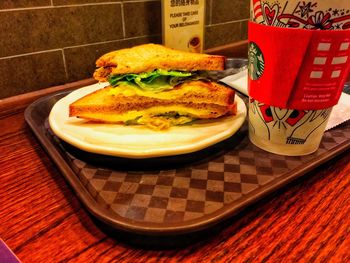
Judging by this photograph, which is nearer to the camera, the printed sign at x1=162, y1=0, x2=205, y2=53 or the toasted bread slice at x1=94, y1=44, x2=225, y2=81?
the toasted bread slice at x1=94, y1=44, x2=225, y2=81

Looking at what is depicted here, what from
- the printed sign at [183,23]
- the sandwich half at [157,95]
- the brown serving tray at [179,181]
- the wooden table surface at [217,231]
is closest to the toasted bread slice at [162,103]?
the sandwich half at [157,95]

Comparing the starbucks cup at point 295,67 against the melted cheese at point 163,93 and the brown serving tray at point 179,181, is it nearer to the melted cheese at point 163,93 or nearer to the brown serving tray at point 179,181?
the brown serving tray at point 179,181

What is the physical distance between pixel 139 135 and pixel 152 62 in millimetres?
221

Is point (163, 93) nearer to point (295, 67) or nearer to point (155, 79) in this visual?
Result: point (155, 79)

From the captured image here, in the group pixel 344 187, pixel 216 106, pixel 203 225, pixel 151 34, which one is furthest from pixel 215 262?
pixel 151 34

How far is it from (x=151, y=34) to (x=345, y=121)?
3.05 ft

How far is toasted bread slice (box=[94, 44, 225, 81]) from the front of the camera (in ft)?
2.61

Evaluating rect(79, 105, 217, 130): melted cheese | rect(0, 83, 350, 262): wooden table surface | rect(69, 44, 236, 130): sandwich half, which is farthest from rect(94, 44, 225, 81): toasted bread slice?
rect(0, 83, 350, 262): wooden table surface

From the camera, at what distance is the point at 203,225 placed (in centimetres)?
44

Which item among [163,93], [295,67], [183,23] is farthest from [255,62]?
[183,23]

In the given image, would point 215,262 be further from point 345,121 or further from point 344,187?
point 345,121

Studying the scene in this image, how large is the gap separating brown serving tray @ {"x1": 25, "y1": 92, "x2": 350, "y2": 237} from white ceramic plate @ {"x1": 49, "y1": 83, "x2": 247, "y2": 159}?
26 mm

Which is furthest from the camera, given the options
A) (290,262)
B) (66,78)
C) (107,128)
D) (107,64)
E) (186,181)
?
(66,78)

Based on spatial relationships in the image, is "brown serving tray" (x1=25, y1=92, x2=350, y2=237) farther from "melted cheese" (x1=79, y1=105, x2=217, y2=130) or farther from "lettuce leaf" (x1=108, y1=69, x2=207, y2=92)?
"lettuce leaf" (x1=108, y1=69, x2=207, y2=92)
